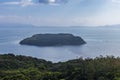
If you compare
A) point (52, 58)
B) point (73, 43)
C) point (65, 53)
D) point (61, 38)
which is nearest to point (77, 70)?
point (52, 58)

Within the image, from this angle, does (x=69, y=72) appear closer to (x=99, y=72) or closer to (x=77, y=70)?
(x=77, y=70)

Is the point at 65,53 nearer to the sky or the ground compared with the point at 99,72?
nearer to the ground

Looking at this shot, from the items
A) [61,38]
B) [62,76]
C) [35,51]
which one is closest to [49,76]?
[62,76]

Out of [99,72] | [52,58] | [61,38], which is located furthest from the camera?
[61,38]

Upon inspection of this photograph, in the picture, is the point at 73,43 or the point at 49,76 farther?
the point at 73,43

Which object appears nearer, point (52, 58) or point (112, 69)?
point (112, 69)

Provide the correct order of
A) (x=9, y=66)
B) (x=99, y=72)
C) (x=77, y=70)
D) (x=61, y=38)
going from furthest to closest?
1. (x=61, y=38)
2. (x=9, y=66)
3. (x=77, y=70)
4. (x=99, y=72)

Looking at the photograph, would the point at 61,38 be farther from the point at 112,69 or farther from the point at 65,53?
the point at 112,69

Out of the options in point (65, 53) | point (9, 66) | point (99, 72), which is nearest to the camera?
point (99, 72)

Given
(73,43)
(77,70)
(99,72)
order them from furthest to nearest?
(73,43) < (77,70) < (99,72)
